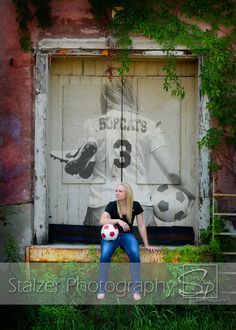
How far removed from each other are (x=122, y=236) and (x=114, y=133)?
1629 millimetres

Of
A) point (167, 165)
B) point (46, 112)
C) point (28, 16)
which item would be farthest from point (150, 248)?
point (28, 16)

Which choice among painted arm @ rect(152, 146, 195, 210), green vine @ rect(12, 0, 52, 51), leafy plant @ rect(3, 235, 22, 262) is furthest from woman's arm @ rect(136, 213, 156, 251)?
green vine @ rect(12, 0, 52, 51)

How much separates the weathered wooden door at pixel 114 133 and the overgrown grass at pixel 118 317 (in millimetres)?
1403

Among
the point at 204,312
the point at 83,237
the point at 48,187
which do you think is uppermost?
the point at 48,187

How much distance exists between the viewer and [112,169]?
942 cm

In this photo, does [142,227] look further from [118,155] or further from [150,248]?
[118,155]

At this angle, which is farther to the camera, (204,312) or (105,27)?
(105,27)

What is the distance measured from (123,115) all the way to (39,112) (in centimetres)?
116

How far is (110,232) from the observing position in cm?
827

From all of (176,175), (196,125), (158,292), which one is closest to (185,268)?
(158,292)

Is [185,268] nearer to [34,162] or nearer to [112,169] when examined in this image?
[112,169]

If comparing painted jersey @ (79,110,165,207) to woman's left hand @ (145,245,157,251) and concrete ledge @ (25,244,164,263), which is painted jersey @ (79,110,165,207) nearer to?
concrete ledge @ (25,244,164,263)

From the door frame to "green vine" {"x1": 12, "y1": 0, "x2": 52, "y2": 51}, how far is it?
0.19 meters

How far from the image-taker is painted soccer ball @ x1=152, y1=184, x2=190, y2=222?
9.38 meters
